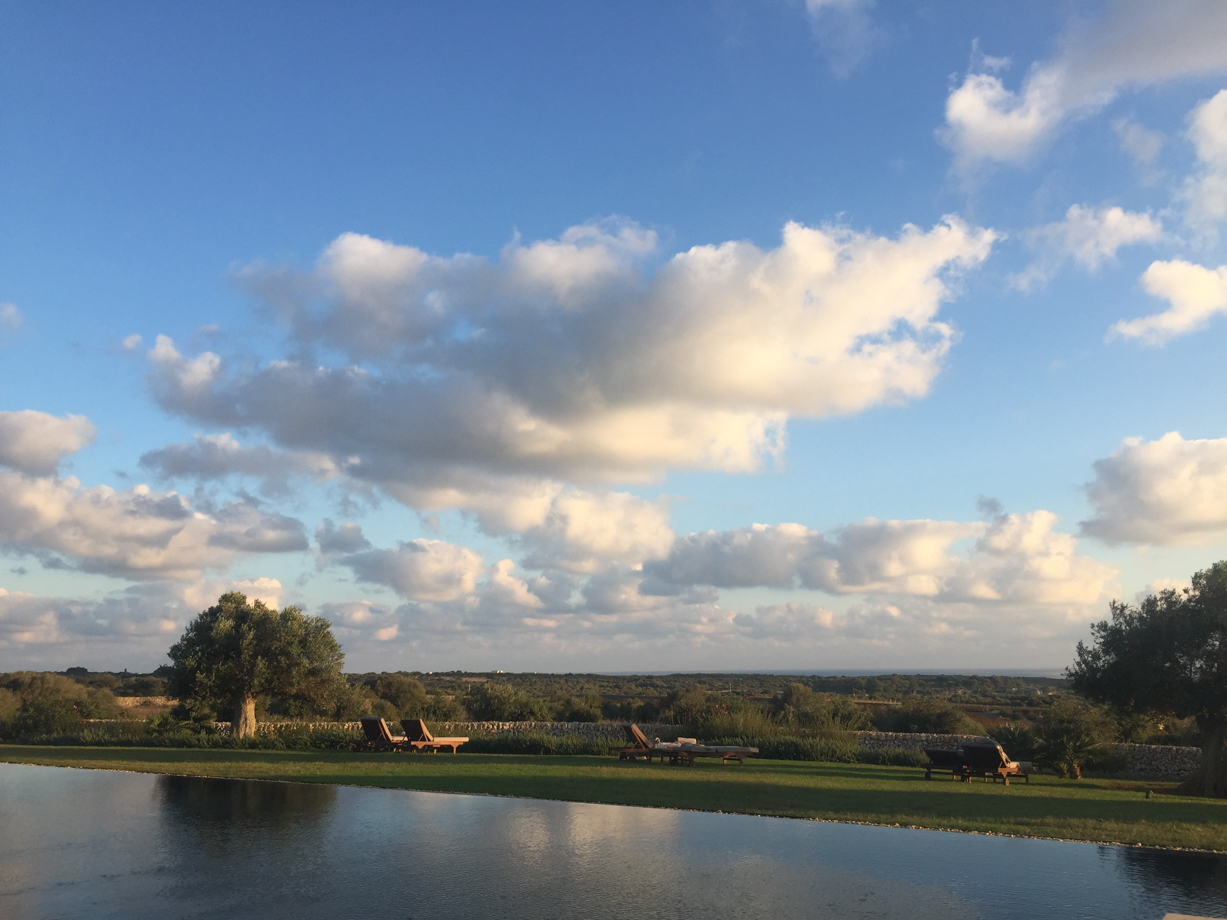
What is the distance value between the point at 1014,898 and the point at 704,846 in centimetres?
299

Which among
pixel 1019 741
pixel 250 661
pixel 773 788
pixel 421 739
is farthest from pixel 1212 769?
pixel 250 661

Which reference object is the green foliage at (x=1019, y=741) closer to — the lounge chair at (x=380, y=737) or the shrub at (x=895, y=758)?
the shrub at (x=895, y=758)

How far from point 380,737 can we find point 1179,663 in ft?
58.8

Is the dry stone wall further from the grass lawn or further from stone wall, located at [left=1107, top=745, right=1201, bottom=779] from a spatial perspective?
the grass lawn

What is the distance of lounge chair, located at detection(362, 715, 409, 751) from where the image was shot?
20.8 m

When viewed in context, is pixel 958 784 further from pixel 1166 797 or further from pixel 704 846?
pixel 704 846

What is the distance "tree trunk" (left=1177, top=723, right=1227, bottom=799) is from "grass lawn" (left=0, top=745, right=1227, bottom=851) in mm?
697

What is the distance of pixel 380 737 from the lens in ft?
69.0

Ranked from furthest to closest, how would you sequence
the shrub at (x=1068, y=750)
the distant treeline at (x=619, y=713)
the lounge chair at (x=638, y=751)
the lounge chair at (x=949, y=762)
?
the distant treeline at (x=619, y=713) → the lounge chair at (x=638, y=751) → the shrub at (x=1068, y=750) → the lounge chair at (x=949, y=762)

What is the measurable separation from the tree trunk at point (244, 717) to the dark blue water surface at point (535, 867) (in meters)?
14.3

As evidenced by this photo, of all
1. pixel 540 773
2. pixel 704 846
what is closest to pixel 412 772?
pixel 540 773

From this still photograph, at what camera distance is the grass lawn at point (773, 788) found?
35.5 ft

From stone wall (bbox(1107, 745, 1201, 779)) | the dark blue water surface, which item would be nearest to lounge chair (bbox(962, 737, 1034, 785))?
stone wall (bbox(1107, 745, 1201, 779))

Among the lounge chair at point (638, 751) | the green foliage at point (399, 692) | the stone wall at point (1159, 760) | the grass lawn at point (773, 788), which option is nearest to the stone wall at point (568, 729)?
the lounge chair at point (638, 751)
